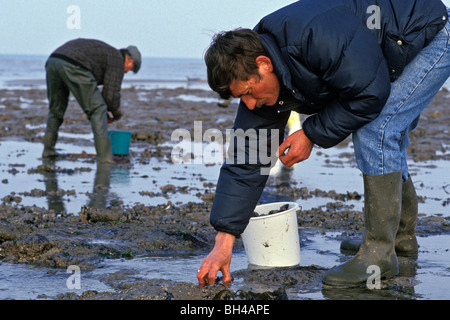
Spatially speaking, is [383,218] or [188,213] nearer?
[383,218]

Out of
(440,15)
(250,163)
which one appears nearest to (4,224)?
(250,163)

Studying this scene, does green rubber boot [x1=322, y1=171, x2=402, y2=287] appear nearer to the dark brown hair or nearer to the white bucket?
the white bucket

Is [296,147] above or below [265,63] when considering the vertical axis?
below

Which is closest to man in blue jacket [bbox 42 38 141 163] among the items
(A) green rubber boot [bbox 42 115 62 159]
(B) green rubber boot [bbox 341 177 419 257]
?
(A) green rubber boot [bbox 42 115 62 159]

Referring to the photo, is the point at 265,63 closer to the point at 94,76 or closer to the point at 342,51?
the point at 342,51

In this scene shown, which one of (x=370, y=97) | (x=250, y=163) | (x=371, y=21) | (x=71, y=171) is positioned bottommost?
(x=71, y=171)

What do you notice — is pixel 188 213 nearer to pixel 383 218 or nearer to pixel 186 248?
pixel 186 248

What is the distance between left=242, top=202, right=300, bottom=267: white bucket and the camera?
12.9 ft

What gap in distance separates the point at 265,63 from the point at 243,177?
0.74 meters

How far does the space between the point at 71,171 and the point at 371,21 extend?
16.8 ft

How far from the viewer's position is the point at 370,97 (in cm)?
331

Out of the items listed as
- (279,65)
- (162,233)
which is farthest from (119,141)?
(279,65)

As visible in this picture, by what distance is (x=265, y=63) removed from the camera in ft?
11.1
